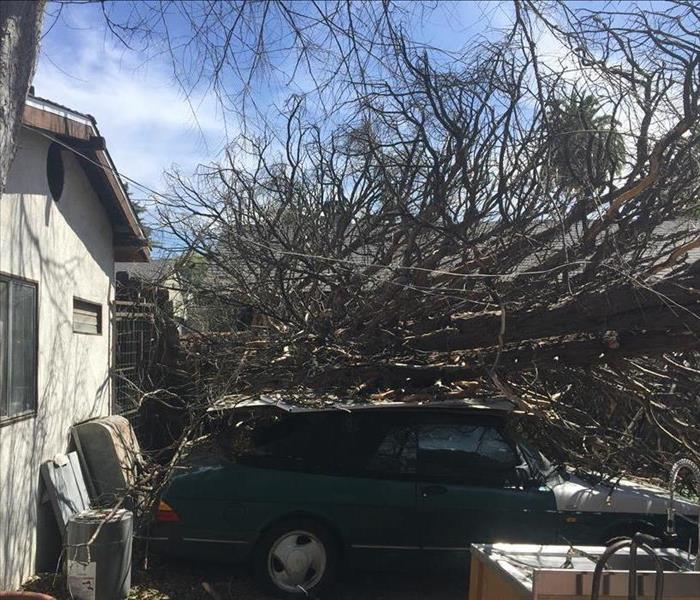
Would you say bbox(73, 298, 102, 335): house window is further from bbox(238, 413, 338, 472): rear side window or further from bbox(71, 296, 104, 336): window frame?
bbox(238, 413, 338, 472): rear side window

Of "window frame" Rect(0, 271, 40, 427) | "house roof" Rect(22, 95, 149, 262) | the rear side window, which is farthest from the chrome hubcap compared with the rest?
"house roof" Rect(22, 95, 149, 262)

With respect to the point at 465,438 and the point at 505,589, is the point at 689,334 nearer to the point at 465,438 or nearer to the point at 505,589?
the point at 465,438

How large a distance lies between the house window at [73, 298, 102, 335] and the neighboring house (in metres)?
0.01

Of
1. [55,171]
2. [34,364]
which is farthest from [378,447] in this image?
[55,171]

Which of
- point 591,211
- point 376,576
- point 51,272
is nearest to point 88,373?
point 51,272

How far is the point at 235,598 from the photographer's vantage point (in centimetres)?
577

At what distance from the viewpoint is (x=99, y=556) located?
216 inches

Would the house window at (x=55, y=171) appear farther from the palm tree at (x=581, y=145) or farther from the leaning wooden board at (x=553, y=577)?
the leaning wooden board at (x=553, y=577)

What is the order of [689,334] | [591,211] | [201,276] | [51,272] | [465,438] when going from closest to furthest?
1. [689,334]
2. [465,438]
3. [51,272]
4. [591,211]
5. [201,276]

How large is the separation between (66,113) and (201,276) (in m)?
4.98

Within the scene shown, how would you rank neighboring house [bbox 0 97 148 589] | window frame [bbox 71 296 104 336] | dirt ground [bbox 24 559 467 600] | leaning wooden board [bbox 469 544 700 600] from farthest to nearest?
window frame [bbox 71 296 104 336]
dirt ground [bbox 24 559 467 600]
neighboring house [bbox 0 97 148 589]
leaning wooden board [bbox 469 544 700 600]

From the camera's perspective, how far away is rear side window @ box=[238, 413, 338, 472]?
610cm

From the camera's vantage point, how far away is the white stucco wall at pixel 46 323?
5547 mm

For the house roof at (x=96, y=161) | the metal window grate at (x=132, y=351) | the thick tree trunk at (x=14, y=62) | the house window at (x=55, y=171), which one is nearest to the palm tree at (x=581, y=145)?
the house roof at (x=96, y=161)
